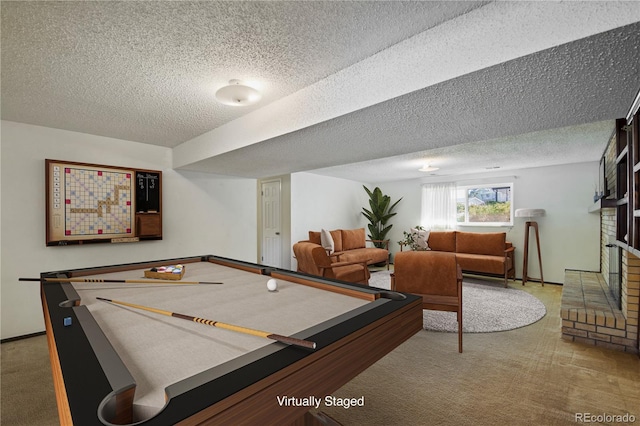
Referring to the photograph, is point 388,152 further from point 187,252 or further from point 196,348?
point 187,252

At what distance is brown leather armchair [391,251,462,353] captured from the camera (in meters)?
2.64

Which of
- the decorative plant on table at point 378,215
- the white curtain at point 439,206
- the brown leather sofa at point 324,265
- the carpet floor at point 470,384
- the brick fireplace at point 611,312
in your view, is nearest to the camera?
the carpet floor at point 470,384

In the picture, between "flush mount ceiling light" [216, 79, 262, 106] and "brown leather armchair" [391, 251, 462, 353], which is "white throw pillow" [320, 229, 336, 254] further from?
"flush mount ceiling light" [216, 79, 262, 106]

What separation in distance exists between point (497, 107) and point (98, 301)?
262 centimetres

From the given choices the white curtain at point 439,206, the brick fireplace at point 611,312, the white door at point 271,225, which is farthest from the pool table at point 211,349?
the white curtain at point 439,206

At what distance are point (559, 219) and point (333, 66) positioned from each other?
5.67 metres

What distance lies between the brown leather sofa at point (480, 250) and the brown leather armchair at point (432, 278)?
268 cm

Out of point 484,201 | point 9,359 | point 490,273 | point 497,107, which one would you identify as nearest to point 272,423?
point 497,107

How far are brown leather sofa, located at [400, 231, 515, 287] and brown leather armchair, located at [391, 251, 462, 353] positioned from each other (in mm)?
2680

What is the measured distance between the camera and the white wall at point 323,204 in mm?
5914

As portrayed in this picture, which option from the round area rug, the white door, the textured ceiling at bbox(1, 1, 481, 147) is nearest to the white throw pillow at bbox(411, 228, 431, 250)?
the round area rug

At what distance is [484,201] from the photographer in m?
6.25

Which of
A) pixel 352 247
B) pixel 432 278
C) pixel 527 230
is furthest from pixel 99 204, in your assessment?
pixel 527 230

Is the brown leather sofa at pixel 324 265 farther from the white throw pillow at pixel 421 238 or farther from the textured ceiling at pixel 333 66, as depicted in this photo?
the white throw pillow at pixel 421 238
